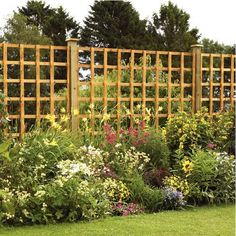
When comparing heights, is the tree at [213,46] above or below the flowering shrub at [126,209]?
above

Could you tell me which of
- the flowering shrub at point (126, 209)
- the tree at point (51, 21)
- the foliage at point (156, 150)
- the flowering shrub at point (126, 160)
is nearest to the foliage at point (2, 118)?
the flowering shrub at point (126, 160)

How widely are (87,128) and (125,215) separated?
165 centimetres

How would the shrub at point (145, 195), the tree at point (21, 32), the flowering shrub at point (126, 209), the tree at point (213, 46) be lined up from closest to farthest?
the flowering shrub at point (126, 209)
the shrub at point (145, 195)
the tree at point (21, 32)
the tree at point (213, 46)

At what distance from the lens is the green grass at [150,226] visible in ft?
14.1

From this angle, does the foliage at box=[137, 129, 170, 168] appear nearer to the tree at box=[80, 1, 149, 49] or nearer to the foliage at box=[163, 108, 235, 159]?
the foliage at box=[163, 108, 235, 159]

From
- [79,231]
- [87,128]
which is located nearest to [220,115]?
[87,128]

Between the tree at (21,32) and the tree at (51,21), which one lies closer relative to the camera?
the tree at (21,32)

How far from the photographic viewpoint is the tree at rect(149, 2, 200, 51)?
24.2 meters

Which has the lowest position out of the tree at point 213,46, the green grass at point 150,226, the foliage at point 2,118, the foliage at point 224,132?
the green grass at point 150,226

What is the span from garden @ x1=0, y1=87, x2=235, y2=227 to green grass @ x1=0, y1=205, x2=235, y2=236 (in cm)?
14

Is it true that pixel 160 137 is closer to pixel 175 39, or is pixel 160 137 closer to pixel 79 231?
pixel 79 231

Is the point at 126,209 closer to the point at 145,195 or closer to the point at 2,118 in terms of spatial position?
the point at 145,195

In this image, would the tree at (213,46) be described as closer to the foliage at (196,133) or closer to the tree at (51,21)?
the tree at (51,21)

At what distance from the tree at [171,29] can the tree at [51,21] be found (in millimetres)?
3623
